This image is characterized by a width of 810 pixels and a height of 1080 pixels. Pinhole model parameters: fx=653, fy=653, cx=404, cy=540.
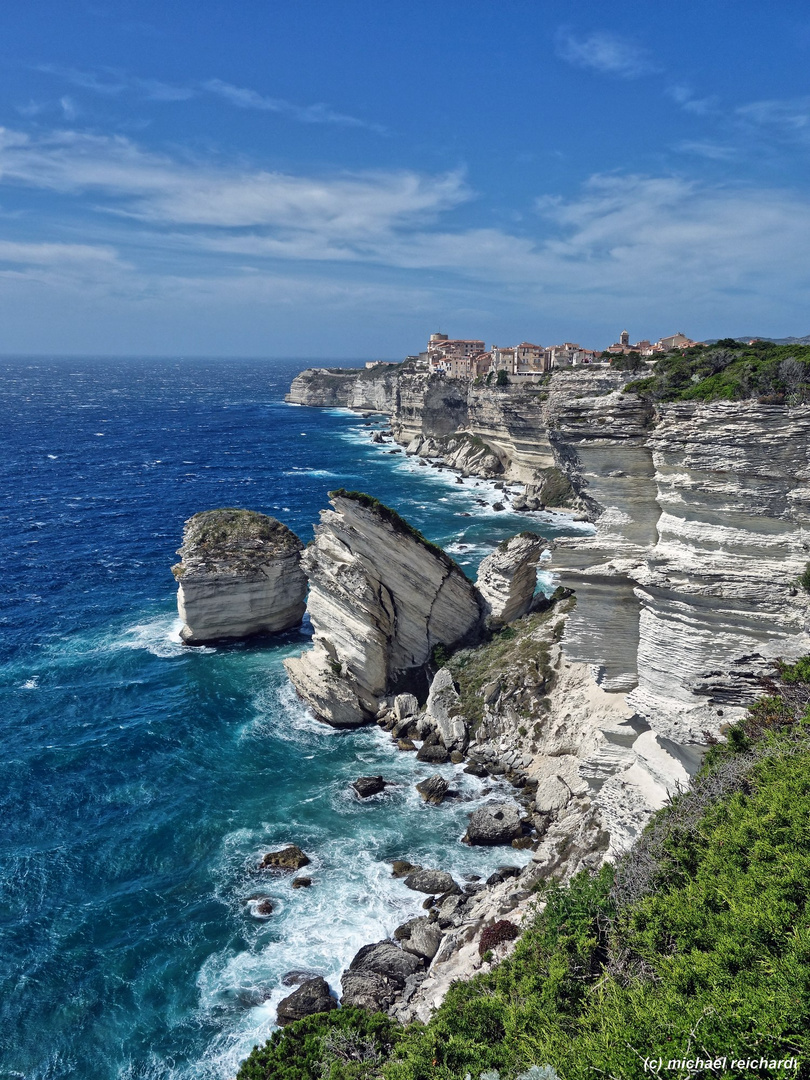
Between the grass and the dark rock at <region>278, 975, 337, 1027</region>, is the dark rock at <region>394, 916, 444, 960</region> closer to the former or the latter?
the dark rock at <region>278, 975, 337, 1027</region>

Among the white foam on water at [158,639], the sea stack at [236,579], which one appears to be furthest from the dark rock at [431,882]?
the sea stack at [236,579]

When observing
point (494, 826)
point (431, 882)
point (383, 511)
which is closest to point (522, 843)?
point (494, 826)

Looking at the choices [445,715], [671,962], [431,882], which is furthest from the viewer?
[445,715]

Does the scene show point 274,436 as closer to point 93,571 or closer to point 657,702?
point 93,571

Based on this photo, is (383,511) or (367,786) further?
(383,511)

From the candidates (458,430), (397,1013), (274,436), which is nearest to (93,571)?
(397,1013)

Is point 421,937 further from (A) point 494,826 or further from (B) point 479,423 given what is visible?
(B) point 479,423
